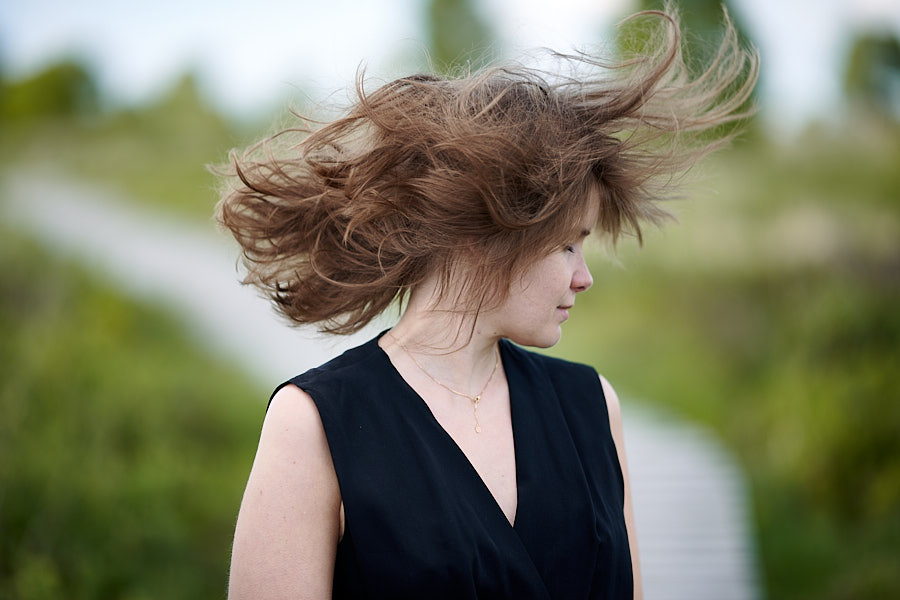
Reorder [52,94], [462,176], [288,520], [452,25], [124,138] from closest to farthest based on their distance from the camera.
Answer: [288,520], [462,176], [52,94], [124,138], [452,25]

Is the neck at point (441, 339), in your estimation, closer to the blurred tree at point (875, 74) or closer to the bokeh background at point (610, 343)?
the bokeh background at point (610, 343)

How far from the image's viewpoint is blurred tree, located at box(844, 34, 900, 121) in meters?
7.42

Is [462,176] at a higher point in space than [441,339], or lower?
higher

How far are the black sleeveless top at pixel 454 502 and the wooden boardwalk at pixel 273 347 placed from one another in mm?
895

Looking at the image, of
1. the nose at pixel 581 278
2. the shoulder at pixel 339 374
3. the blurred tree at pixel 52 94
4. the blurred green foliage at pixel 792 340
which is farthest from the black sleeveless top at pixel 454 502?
the blurred tree at pixel 52 94

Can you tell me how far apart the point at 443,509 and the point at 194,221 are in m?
9.36

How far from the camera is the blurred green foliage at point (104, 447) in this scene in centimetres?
391

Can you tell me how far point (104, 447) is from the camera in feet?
15.3

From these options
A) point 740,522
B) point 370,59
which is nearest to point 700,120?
point 370,59

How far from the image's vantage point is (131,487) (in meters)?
4.36

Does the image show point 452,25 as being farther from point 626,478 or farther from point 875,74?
point 626,478

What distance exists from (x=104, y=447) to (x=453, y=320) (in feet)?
12.0

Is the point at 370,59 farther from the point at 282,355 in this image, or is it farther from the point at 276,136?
the point at 282,355

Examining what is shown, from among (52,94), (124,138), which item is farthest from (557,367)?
(124,138)
